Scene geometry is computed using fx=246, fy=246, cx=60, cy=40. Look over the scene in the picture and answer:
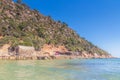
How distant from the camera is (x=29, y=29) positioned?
11444cm

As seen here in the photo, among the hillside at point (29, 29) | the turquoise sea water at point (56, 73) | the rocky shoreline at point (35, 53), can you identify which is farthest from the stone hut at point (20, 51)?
the turquoise sea water at point (56, 73)

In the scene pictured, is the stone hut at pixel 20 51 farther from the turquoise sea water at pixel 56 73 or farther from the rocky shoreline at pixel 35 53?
the turquoise sea water at pixel 56 73

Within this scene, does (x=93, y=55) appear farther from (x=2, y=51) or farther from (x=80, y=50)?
(x=2, y=51)

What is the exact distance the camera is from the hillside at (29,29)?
328 ft

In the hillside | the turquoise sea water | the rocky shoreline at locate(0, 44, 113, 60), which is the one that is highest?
the hillside

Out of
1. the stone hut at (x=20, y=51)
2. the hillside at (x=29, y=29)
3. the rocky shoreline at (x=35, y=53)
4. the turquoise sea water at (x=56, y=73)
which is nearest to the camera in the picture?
the turquoise sea water at (x=56, y=73)

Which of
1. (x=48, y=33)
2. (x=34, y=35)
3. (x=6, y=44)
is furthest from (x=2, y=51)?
(x=48, y=33)

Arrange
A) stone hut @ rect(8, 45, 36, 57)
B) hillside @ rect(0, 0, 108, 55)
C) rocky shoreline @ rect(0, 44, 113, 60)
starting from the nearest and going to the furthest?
rocky shoreline @ rect(0, 44, 113, 60) < stone hut @ rect(8, 45, 36, 57) < hillside @ rect(0, 0, 108, 55)

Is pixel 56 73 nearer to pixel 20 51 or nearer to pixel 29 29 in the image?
pixel 20 51

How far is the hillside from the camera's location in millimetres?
100125

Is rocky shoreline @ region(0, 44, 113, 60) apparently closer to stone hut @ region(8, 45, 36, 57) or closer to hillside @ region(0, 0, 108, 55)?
stone hut @ region(8, 45, 36, 57)

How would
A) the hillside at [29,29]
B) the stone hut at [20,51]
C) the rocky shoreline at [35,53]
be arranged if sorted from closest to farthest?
the rocky shoreline at [35,53] < the stone hut at [20,51] < the hillside at [29,29]

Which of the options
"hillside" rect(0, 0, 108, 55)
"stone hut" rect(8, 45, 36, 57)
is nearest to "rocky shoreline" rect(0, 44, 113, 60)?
"stone hut" rect(8, 45, 36, 57)

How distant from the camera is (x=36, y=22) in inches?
4998
